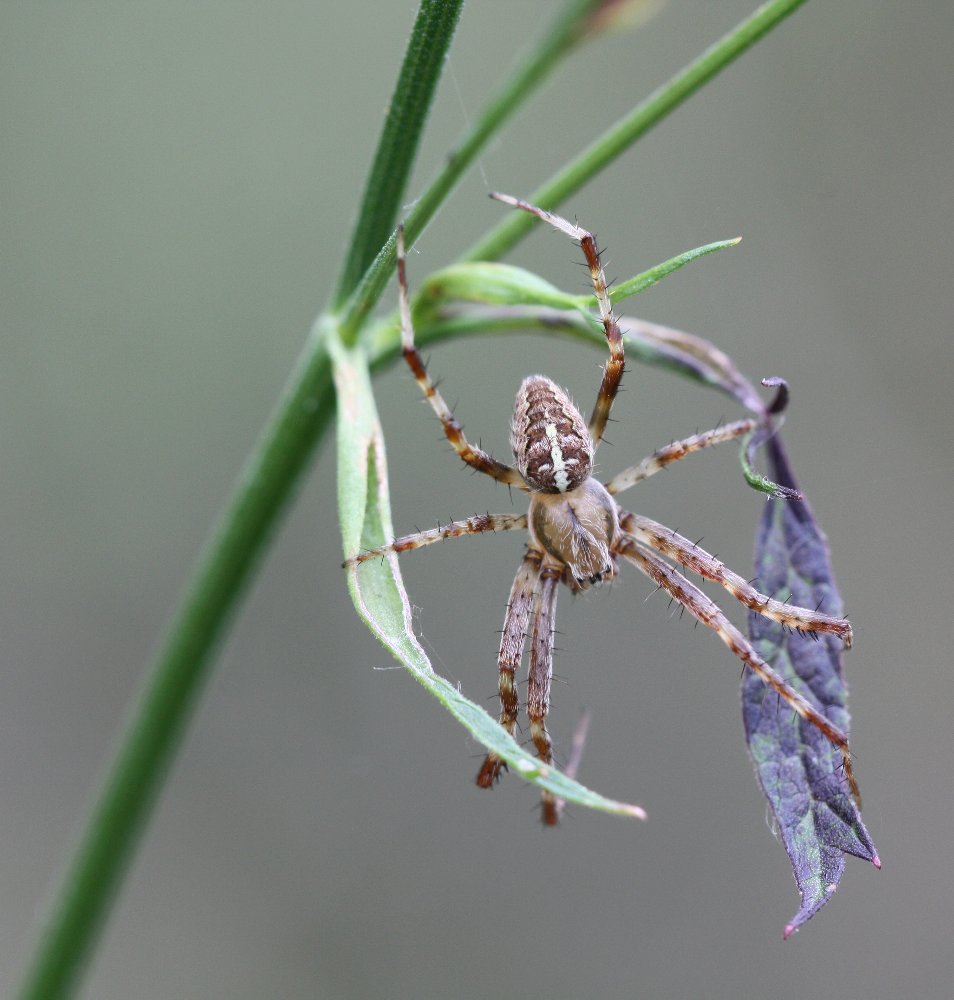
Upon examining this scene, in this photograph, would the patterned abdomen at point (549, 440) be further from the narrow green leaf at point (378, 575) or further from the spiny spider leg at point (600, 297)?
the narrow green leaf at point (378, 575)

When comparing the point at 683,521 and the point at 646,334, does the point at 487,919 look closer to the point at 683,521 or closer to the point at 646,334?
the point at 683,521

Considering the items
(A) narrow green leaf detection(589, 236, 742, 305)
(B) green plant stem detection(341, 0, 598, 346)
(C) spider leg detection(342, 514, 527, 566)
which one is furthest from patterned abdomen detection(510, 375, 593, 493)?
(A) narrow green leaf detection(589, 236, 742, 305)

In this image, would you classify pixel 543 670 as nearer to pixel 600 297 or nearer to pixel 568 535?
pixel 568 535

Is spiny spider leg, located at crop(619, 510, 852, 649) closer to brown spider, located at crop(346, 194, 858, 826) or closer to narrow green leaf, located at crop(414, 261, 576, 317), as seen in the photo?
brown spider, located at crop(346, 194, 858, 826)

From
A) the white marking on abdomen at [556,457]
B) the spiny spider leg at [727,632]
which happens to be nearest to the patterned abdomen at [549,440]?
the white marking on abdomen at [556,457]

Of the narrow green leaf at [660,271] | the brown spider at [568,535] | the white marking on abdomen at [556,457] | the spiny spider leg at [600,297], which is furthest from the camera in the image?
the white marking on abdomen at [556,457]

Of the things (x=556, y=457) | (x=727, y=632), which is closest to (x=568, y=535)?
(x=556, y=457)
